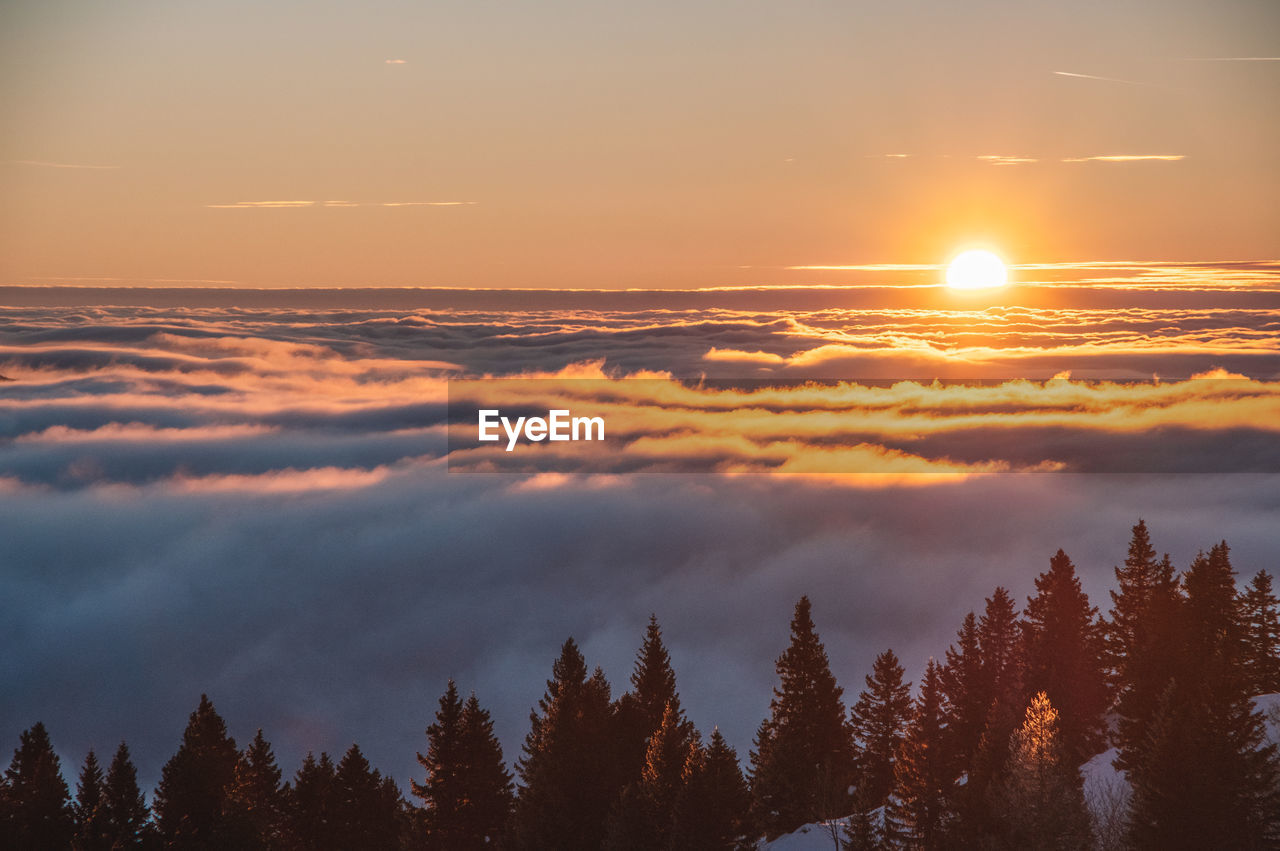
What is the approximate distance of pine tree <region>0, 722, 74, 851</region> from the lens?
51.8m

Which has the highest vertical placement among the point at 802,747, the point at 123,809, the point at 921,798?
the point at 921,798

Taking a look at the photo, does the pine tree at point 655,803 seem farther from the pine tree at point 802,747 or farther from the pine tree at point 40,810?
the pine tree at point 40,810

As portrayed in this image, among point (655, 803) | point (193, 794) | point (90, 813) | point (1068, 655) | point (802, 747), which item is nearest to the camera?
point (655, 803)

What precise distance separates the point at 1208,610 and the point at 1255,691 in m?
3.94

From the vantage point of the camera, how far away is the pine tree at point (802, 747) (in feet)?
168

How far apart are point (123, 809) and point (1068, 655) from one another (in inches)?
1719

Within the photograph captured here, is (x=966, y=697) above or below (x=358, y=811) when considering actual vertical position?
above

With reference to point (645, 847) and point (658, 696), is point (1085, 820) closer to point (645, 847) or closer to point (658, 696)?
point (645, 847)

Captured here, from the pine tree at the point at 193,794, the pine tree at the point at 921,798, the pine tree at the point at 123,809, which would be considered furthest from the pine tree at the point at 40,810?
the pine tree at the point at 921,798

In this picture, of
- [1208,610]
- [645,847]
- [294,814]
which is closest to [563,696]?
[645,847]

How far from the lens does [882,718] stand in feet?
193

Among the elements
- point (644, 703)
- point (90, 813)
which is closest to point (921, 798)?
point (644, 703)

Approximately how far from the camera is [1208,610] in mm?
55406

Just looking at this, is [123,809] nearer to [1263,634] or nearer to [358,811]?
[358,811]
